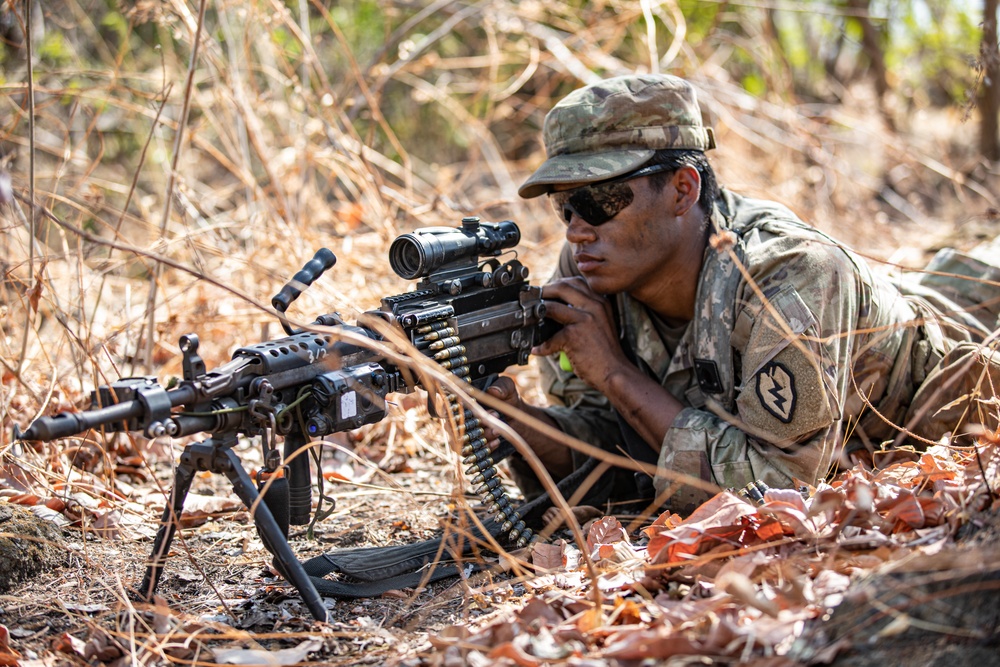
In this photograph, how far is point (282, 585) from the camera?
10.8 ft

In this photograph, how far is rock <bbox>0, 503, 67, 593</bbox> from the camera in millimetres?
3189

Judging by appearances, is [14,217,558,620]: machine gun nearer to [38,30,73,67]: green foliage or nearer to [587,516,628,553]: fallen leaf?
[587,516,628,553]: fallen leaf

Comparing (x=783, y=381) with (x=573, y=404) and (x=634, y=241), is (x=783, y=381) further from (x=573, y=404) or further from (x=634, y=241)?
(x=573, y=404)

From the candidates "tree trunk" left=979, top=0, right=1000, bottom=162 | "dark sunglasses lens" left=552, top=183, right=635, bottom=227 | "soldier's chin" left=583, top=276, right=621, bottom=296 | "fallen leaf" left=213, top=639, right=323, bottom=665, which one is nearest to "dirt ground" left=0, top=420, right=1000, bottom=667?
"fallen leaf" left=213, top=639, right=323, bottom=665

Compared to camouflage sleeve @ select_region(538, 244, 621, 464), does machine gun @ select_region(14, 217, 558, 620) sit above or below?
above

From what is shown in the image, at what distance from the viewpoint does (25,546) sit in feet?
10.7

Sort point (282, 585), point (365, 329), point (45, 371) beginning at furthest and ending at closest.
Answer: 1. point (45, 371)
2. point (282, 585)
3. point (365, 329)

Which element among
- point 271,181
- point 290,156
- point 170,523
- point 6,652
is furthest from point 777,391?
point 290,156

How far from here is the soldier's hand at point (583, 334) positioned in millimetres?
3914

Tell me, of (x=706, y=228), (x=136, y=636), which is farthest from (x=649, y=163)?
(x=136, y=636)

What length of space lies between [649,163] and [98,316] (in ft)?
13.2

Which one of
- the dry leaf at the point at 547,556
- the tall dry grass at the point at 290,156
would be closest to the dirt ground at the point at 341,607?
the dry leaf at the point at 547,556

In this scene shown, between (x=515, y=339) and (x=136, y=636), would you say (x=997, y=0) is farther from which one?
(x=136, y=636)

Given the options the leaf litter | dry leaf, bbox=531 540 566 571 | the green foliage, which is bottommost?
dry leaf, bbox=531 540 566 571
